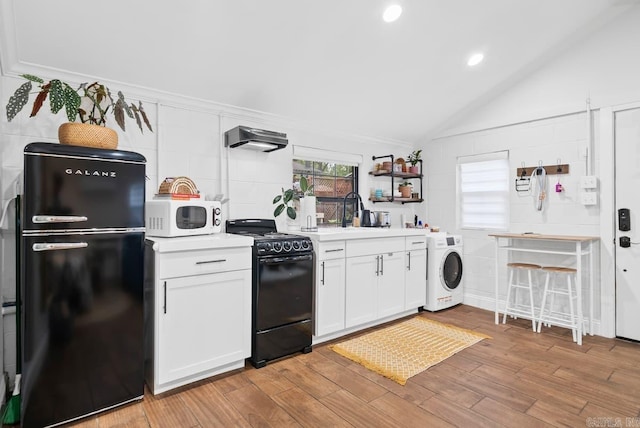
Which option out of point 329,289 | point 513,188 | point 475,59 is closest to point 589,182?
point 513,188

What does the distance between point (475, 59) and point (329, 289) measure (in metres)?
→ 2.73

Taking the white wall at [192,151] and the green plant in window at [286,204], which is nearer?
the white wall at [192,151]

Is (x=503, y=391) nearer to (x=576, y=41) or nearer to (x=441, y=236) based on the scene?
(x=441, y=236)

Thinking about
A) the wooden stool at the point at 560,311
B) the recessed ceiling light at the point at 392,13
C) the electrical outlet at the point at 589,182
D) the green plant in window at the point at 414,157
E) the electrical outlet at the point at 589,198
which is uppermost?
the recessed ceiling light at the point at 392,13

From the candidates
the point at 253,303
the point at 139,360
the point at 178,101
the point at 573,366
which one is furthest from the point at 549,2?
the point at 139,360

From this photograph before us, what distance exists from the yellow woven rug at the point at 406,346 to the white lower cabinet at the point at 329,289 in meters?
0.21

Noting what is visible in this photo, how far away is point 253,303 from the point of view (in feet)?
8.77

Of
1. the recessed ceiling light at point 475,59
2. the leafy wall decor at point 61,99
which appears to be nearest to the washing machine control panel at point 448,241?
the recessed ceiling light at point 475,59

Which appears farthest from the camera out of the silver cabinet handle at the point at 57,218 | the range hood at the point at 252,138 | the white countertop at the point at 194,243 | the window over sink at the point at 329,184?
the window over sink at the point at 329,184

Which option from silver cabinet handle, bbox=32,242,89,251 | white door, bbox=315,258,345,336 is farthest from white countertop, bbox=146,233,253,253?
white door, bbox=315,258,345,336

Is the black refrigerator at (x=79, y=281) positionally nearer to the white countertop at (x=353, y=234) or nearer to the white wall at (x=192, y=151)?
the white wall at (x=192, y=151)

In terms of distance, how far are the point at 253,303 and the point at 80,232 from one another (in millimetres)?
1230

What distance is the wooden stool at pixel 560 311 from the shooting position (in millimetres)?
3296

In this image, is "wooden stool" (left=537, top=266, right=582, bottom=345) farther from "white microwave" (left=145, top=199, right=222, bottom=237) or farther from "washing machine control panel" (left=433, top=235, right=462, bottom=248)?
"white microwave" (left=145, top=199, right=222, bottom=237)
